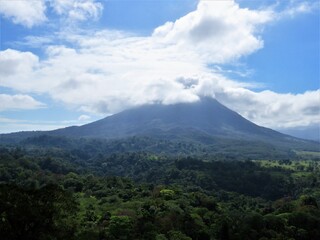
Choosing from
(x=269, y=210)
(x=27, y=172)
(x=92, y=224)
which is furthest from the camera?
(x=27, y=172)

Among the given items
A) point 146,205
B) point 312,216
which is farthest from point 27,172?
point 312,216

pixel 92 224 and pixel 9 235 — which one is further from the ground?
pixel 9 235

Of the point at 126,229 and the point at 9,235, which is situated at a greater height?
the point at 9,235

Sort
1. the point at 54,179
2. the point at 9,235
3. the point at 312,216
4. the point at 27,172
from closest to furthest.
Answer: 1. the point at 9,235
2. the point at 312,216
3. the point at 54,179
4. the point at 27,172

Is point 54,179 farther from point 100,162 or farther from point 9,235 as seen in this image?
point 100,162

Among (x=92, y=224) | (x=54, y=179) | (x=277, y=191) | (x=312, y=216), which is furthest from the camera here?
(x=277, y=191)

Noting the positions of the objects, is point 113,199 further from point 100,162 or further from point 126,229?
point 100,162

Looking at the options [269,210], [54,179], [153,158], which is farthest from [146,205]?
[153,158]

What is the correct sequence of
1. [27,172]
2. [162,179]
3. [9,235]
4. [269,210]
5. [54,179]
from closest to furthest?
[9,235] → [269,210] → [54,179] → [27,172] → [162,179]

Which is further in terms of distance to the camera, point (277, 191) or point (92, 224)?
point (277, 191)
